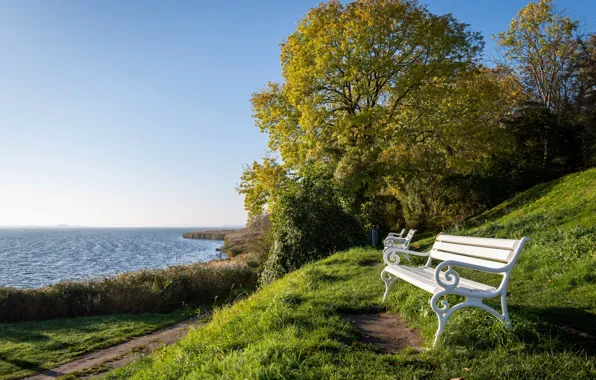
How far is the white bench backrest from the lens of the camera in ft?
16.0

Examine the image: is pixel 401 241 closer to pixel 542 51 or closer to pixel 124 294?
pixel 124 294

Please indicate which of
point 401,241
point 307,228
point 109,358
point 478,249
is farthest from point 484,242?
point 307,228

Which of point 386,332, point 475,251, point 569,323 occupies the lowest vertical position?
point 386,332

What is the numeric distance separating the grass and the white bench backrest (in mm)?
9496

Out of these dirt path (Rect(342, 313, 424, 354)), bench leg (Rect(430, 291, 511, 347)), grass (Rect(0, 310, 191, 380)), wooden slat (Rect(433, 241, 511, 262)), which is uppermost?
wooden slat (Rect(433, 241, 511, 262))

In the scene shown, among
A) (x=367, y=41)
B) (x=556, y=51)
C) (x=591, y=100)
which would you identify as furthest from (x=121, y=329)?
(x=556, y=51)

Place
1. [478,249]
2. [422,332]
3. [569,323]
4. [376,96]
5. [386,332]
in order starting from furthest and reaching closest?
[376,96]
[478,249]
[386,332]
[422,332]
[569,323]

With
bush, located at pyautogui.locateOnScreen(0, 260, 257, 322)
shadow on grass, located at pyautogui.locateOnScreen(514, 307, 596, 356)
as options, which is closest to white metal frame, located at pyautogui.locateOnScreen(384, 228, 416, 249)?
shadow on grass, located at pyautogui.locateOnScreen(514, 307, 596, 356)

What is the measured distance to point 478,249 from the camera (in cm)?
569

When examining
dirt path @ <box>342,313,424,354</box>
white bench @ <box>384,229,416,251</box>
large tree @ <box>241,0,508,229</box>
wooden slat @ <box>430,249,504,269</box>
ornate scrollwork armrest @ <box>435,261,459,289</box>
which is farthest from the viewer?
large tree @ <box>241,0,508,229</box>

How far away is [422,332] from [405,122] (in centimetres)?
1650

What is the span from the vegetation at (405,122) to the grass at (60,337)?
696 cm

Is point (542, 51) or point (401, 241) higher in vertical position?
point (542, 51)

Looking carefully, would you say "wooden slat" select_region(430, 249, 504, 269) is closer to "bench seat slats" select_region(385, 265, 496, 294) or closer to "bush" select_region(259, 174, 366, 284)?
"bench seat slats" select_region(385, 265, 496, 294)
